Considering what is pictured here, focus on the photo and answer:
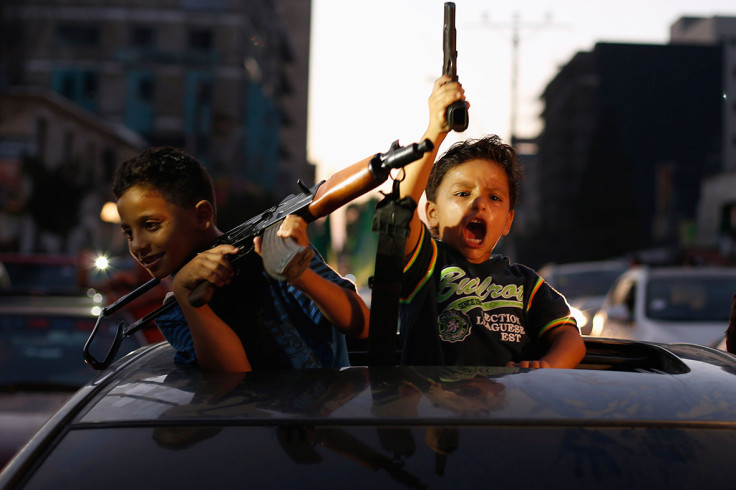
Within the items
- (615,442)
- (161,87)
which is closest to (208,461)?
(615,442)

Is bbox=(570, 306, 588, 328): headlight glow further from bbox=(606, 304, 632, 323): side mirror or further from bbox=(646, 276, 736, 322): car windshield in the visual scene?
bbox=(646, 276, 736, 322): car windshield

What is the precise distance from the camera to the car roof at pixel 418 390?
1.65 metres

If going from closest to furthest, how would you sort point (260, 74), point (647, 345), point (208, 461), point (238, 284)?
point (208, 461), point (238, 284), point (647, 345), point (260, 74)

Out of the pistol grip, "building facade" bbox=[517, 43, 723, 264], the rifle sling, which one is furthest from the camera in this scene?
"building facade" bbox=[517, 43, 723, 264]

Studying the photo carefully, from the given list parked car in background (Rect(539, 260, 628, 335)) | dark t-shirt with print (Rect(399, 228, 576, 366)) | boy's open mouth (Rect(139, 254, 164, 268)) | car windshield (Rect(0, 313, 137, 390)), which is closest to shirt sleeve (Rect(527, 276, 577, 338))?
dark t-shirt with print (Rect(399, 228, 576, 366))

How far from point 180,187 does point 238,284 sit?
297mm

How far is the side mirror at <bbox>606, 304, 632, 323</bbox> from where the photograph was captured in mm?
10430

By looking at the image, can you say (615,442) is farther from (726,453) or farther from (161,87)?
(161,87)

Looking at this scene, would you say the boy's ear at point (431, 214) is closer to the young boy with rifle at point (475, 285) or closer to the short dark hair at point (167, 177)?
the young boy with rifle at point (475, 285)

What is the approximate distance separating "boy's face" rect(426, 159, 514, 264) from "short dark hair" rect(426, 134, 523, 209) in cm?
2

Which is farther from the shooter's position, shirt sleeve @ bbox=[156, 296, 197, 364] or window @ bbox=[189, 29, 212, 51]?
window @ bbox=[189, 29, 212, 51]

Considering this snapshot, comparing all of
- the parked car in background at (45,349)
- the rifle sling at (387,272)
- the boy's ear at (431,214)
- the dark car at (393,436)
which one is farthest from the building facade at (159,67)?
the dark car at (393,436)

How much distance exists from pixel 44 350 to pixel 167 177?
4.14 metres

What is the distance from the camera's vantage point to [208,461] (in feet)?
5.15
